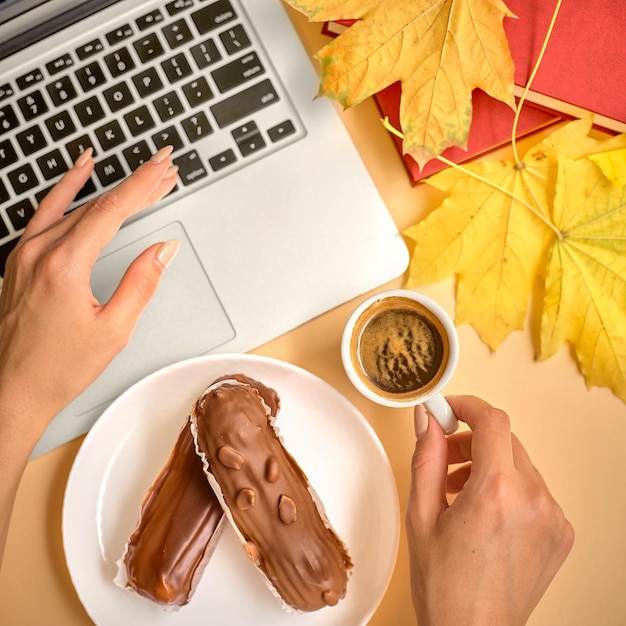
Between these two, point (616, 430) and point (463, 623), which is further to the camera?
point (616, 430)

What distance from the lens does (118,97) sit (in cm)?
71

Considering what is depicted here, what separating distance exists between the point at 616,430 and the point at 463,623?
0.95ft

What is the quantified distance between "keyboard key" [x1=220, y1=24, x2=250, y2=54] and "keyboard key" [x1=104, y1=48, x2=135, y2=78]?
4.0 inches

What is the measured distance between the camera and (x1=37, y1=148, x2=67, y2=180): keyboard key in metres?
0.71

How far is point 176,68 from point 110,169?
5.1 inches

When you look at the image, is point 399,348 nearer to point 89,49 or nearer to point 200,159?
point 200,159

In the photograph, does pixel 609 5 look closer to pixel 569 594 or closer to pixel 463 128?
pixel 463 128

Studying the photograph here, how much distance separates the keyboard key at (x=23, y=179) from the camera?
2.34 feet

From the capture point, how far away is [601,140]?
74cm

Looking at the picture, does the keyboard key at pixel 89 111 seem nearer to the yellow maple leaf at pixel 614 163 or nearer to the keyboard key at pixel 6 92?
the keyboard key at pixel 6 92

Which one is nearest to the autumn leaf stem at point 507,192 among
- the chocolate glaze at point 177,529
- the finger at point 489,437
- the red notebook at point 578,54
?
the red notebook at point 578,54

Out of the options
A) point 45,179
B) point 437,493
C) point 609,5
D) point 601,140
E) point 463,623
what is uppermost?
point 45,179

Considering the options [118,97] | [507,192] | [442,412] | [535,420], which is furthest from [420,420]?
[118,97]

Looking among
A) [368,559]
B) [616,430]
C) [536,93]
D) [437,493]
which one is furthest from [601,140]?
[368,559]
